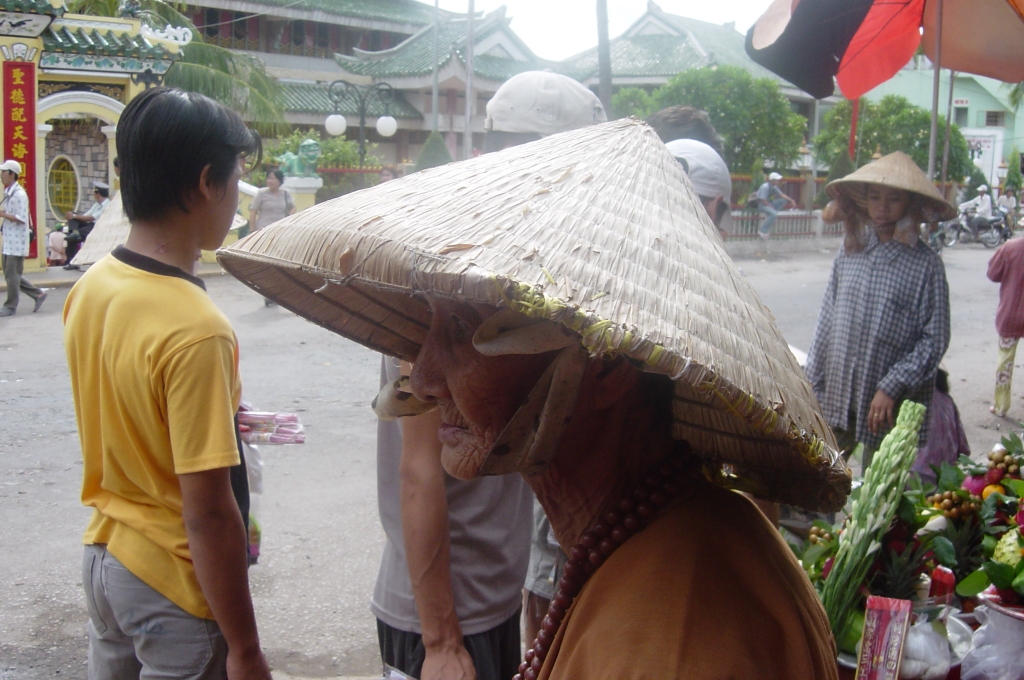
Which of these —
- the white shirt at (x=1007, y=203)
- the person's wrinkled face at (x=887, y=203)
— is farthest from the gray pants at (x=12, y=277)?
the white shirt at (x=1007, y=203)

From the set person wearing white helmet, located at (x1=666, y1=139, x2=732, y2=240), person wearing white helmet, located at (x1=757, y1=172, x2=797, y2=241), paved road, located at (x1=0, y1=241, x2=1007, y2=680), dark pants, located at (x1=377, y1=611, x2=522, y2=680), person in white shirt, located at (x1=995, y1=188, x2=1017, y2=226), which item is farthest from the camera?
person in white shirt, located at (x1=995, y1=188, x2=1017, y2=226)

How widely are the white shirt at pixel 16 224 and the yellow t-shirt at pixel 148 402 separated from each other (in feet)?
31.7

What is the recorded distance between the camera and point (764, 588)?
1046 millimetres

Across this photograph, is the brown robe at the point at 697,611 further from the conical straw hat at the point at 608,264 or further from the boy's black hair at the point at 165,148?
the boy's black hair at the point at 165,148

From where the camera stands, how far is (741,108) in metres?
19.0

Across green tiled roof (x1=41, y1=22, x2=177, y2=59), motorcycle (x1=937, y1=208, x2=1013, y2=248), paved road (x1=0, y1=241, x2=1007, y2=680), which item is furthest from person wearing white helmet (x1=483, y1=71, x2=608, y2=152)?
motorcycle (x1=937, y1=208, x2=1013, y2=248)

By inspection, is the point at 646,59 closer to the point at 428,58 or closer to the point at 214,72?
the point at 428,58

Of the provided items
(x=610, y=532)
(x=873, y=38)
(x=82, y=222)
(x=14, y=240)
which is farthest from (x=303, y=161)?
(x=610, y=532)

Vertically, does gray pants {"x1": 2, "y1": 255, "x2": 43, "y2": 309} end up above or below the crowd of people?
below

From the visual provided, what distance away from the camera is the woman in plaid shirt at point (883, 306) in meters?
3.67

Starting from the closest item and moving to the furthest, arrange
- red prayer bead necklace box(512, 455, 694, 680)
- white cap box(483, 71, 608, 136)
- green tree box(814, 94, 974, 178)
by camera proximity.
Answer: red prayer bead necklace box(512, 455, 694, 680), white cap box(483, 71, 608, 136), green tree box(814, 94, 974, 178)

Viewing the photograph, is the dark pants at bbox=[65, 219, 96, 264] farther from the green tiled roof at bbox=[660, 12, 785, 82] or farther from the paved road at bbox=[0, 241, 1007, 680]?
the green tiled roof at bbox=[660, 12, 785, 82]

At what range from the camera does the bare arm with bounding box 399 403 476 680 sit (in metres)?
1.79

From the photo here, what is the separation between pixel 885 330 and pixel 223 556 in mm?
2918
